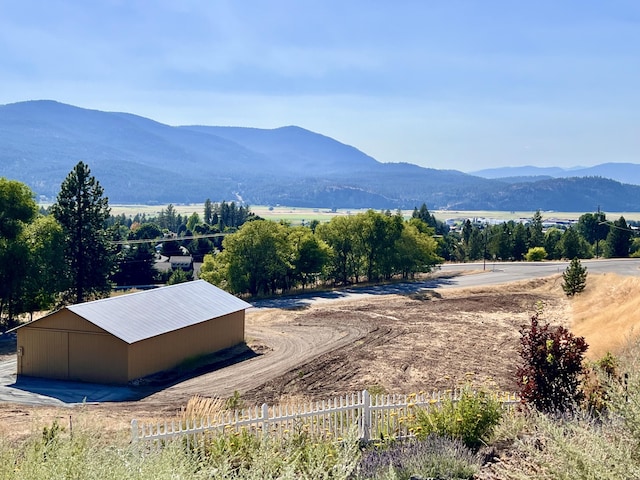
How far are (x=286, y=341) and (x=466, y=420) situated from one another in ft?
60.0

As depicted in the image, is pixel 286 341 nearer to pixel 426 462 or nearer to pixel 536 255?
pixel 426 462

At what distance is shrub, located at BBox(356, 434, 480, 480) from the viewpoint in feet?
25.7

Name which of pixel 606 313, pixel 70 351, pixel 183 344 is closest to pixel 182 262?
pixel 183 344

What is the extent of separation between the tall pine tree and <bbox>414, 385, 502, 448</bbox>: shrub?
33329 millimetres

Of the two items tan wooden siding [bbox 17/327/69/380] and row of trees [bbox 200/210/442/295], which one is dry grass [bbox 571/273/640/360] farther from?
tan wooden siding [bbox 17/327/69/380]

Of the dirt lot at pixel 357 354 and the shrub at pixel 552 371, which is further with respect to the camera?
the dirt lot at pixel 357 354

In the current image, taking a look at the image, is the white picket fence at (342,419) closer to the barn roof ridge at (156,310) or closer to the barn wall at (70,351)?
the barn wall at (70,351)

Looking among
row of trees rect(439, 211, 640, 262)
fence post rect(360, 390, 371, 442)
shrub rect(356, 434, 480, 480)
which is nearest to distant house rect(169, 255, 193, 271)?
row of trees rect(439, 211, 640, 262)

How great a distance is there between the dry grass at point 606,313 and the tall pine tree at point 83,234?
97.6ft

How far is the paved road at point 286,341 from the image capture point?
19.2m

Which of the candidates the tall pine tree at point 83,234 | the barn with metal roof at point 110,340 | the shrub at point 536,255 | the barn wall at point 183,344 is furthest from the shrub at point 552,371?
the shrub at point 536,255

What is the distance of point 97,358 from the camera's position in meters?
20.8

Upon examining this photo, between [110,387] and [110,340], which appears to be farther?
[110,340]

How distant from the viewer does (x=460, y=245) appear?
9806cm
